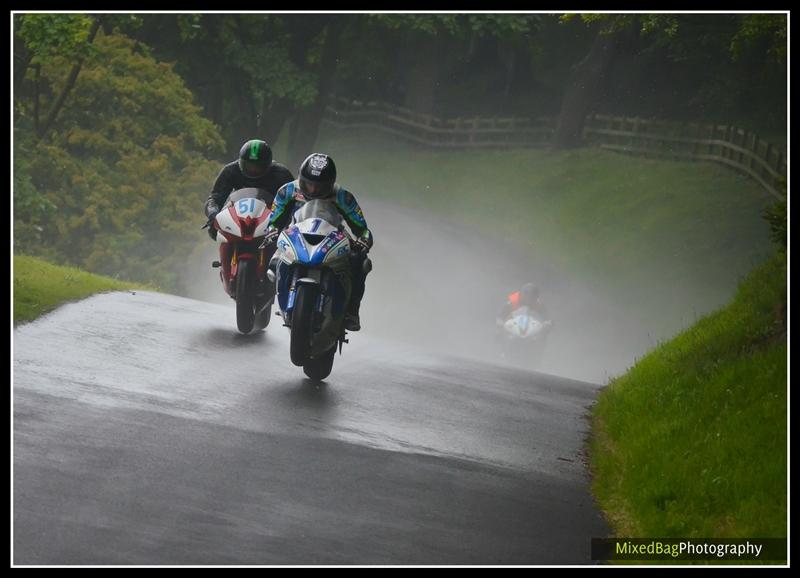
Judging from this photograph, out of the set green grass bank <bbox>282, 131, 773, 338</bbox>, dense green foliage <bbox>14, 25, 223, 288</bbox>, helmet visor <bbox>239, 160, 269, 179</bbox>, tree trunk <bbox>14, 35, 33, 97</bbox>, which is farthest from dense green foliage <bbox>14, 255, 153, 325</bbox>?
green grass bank <bbox>282, 131, 773, 338</bbox>

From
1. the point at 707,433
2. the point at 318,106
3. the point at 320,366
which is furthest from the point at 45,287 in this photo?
the point at 318,106

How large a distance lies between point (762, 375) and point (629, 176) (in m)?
34.4

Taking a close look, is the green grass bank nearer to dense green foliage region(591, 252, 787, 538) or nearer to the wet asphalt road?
dense green foliage region(591, 252, 787, 538)

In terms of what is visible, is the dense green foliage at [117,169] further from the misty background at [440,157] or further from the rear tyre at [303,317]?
the rear tyre at [303,317]

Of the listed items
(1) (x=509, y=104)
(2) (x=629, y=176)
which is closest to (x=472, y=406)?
(2) (x=629, y=176)

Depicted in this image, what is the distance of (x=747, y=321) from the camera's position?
46.0 feet

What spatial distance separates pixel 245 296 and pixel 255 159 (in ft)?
4.70

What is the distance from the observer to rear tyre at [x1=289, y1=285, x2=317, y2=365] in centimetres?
1277

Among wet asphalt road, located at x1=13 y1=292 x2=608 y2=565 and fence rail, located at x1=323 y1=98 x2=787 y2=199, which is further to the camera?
fence rail, located at x1=323 y1=98 x2=787 y2=199

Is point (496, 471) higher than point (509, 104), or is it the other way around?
point (509, 104)

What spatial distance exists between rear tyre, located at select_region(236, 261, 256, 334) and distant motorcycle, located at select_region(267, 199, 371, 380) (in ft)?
7.93

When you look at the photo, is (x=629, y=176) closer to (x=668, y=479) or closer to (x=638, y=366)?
(x=638, y=366)

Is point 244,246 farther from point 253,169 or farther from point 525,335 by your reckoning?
point 525,335

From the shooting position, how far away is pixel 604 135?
49938 millimetres
